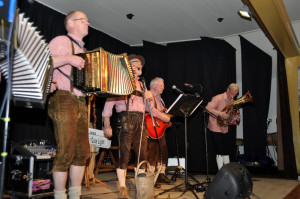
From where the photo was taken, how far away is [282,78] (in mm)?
6359

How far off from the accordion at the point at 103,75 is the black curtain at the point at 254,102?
472 cm

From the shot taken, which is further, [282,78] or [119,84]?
[282,78]

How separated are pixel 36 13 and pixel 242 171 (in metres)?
4.46

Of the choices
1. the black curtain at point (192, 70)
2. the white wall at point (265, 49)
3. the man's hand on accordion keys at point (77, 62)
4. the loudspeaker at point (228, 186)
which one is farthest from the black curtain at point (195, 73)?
the man's hand on accordion keys at point (77, 62)

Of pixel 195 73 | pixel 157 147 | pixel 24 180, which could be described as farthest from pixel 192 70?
pixel 24 180

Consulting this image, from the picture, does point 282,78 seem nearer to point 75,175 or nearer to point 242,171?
point 242,171

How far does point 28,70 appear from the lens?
1.49 metres

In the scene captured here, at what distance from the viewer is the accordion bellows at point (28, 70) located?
146 centimetres

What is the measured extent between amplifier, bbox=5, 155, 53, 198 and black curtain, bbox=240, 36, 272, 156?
16.1ft

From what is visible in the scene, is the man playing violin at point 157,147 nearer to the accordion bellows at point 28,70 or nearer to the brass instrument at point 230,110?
the brass instrument at point 230,110

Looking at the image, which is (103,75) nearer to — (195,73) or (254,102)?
(195,73)

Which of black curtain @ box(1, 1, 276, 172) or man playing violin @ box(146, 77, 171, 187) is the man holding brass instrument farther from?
man playing violin @ box(146, 77, 171, 187)

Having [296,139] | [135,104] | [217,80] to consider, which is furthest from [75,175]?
[296,139]

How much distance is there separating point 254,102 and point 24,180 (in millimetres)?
5418
